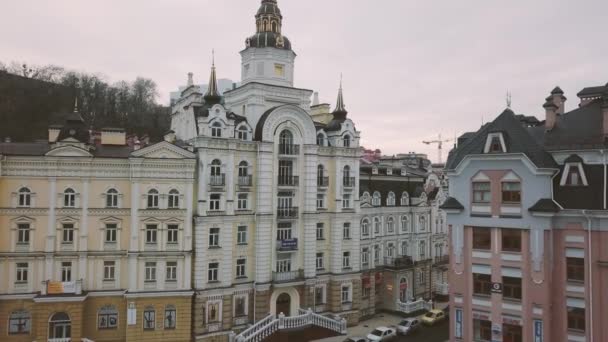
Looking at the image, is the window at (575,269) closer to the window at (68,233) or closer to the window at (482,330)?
the window at (482,330)

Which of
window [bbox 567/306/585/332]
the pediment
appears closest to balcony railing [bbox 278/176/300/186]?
the pediment

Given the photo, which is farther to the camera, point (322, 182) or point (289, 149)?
point (322, 182)

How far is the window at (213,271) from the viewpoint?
114ft

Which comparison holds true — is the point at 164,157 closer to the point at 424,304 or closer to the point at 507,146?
the point at 507,146

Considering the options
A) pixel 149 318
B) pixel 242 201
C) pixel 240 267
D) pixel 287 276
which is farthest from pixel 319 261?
pixel 149 318

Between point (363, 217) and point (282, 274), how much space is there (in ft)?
37.8

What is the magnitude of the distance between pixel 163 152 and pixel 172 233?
6.20m

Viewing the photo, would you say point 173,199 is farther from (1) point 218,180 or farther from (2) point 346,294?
(2) point 346,294

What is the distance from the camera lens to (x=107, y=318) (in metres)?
32.4

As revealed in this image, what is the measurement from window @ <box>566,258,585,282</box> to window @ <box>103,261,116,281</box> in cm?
2926

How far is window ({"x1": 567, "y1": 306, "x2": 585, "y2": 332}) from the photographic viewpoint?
22094 mm

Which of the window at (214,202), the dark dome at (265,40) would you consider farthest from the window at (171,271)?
the dark dome at (265,40)

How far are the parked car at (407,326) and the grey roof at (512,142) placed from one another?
19.0 m

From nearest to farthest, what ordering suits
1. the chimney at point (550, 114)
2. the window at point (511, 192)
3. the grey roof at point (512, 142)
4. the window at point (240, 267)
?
the grey roof at point (512, 142) → the window at point (511, 192) → the chimney at point (550, 114) → the window at point (240, 267)
